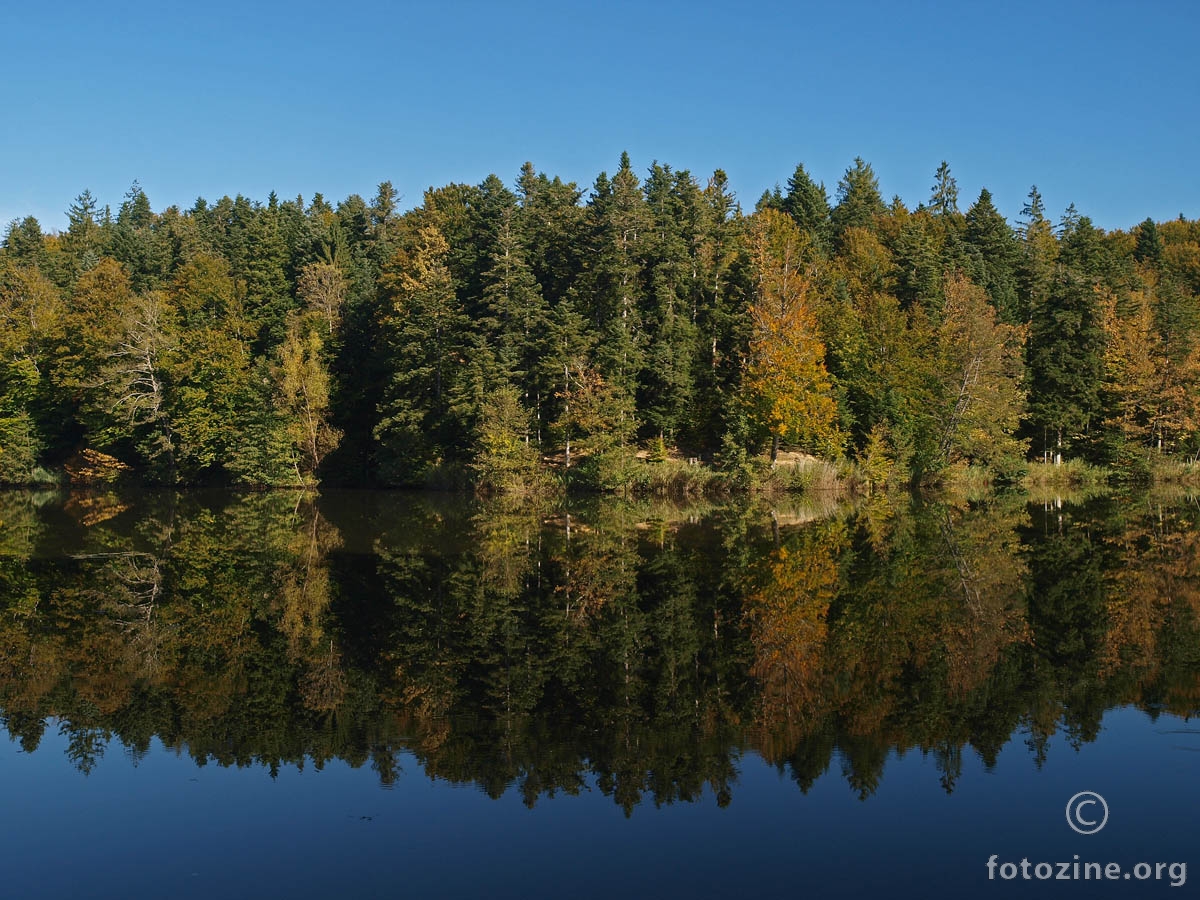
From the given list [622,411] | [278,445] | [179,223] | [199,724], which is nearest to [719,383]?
[622,411]

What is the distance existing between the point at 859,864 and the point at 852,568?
14596 mm

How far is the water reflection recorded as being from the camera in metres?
10.9

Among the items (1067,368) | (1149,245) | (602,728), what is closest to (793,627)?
(602,728)

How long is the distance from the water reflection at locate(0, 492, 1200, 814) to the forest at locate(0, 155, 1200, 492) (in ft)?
77.9

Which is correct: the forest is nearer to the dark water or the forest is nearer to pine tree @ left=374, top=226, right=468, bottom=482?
pine tree @ left=374, top=226, right=468, bottom=482

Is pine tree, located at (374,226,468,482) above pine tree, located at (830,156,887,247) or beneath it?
beneath

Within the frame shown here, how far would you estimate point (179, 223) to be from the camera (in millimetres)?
95312

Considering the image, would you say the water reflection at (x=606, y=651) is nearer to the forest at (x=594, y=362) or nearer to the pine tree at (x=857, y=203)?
the forest at (x=594, y=362)

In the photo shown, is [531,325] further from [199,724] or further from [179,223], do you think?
[179,223]

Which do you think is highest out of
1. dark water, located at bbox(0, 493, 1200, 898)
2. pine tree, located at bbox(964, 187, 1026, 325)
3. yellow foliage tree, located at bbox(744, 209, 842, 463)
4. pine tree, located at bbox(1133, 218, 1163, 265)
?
pine tree, located at bbox(1133, 218, 1163, 265)

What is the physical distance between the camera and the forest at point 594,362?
52.2 m

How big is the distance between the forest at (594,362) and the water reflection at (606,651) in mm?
23739

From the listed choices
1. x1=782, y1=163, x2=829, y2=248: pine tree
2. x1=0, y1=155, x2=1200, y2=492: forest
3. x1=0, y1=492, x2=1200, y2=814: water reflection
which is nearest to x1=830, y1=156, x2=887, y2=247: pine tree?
x1=782, y1=163, x2=829, y2=248: pine tree

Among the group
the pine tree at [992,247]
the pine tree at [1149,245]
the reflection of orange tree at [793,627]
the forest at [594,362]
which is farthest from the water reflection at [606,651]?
the pine tree at [1149,245]
